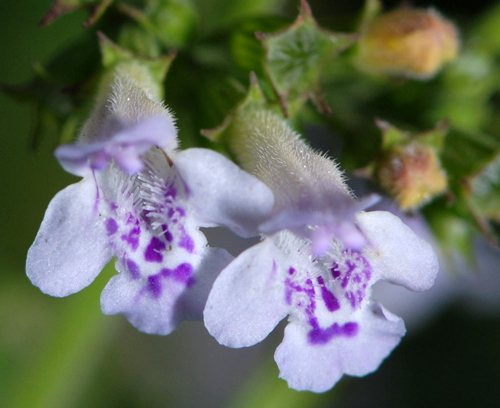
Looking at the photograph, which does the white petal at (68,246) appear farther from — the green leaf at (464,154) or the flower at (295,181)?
the green leaf at (464,154)

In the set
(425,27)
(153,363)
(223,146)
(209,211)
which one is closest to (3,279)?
(153,363)

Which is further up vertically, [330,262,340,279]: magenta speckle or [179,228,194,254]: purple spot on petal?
[179,228,194,254]: purple spot on petal

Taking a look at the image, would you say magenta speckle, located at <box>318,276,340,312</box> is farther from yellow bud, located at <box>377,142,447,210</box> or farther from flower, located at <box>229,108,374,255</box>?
yellow bud, located at <box>377,142,447,210</box>

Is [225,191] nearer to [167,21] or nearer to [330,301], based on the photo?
[330,301]

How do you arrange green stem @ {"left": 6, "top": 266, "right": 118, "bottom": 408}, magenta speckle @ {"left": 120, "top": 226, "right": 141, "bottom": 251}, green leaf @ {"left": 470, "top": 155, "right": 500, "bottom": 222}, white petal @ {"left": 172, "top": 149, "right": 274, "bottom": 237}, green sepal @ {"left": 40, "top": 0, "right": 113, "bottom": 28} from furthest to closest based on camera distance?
1. green stem @ {"left": 6, "top": 266, "right": 118, "bottom": 408}
2. green leaf @ {"left": 470, "top": 155, "right": 500, "bottom": 222}
3. green sepal @ {"left": 40, "top": 0, "right": 113, "bottom": 28}
4. magenta speckle @ {"left": 120, "top": 226, "right": 141, "bottom": 251}
5. white petal @ {"left": 172, "top": 149, "right": 274, "bottom": 237}

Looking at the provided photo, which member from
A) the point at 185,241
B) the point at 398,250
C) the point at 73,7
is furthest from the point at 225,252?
the point at 73,7

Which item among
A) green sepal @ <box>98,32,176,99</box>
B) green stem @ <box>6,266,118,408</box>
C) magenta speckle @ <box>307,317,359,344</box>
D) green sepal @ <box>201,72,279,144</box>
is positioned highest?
green sepal @ <box>98,32,176,99</box>

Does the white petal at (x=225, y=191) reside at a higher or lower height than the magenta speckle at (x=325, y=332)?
higher

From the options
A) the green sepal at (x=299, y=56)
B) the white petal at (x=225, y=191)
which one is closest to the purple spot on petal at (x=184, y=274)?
the white petal at (x=225, y=191)

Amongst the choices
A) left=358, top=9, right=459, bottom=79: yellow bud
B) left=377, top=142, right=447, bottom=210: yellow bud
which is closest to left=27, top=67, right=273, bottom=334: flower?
left=377, top=142, right=447, bottom=210: yellow bud
